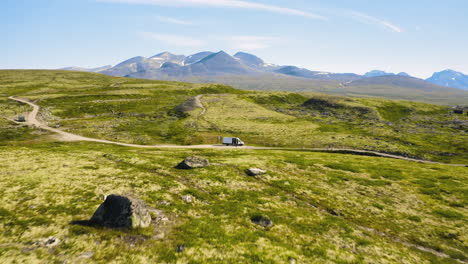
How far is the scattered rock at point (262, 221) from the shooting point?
2303 centimetres

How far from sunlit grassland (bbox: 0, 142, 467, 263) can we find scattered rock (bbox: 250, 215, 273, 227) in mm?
984

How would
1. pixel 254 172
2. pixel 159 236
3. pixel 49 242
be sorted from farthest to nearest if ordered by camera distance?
pixel 254 172 → pixel 159 236 → pixel 49 242

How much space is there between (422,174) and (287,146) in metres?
41.6

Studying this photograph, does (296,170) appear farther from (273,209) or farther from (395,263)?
(395,263)

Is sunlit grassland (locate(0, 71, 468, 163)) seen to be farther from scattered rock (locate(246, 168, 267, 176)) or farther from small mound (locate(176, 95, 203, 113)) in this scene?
scattered rock (locate(246, 168, 267, 176))

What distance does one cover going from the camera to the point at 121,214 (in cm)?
1931

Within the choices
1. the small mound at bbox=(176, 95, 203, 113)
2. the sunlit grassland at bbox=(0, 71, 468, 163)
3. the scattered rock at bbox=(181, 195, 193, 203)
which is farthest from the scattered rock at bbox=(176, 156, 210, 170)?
the small mound at bbox=(176, 95, 203, 113)

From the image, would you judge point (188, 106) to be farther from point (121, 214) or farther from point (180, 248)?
point (180, 248)

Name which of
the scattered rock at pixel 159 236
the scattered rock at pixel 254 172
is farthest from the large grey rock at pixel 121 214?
the scattered rock at pixel 254 172

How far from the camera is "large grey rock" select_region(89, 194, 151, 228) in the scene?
19.1 metres

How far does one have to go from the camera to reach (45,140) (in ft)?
245

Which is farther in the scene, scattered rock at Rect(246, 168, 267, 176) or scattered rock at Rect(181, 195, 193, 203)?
scattered rock at Rect(246, 168, 267, 176)

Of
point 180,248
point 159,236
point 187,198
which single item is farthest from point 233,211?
point 180,248

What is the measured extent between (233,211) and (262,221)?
372 cm
